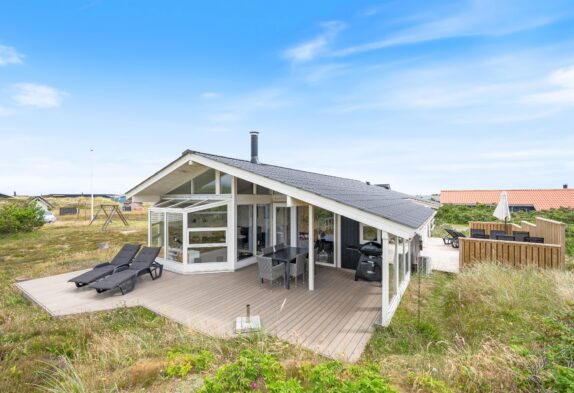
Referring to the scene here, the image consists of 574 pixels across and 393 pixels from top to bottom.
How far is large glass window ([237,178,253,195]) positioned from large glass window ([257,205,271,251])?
28.3 inches

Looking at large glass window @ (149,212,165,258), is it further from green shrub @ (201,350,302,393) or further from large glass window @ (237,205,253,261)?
green shrub @ (201,350,302,393)

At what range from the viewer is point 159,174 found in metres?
8.97

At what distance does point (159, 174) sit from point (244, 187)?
2.88 metres

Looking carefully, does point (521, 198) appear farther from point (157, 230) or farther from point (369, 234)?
point (157, 230)

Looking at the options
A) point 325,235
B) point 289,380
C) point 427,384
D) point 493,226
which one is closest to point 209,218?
point 325,235

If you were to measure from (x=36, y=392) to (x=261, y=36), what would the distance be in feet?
53.0

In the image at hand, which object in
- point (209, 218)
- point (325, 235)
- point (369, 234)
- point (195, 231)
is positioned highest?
point (209, 218)

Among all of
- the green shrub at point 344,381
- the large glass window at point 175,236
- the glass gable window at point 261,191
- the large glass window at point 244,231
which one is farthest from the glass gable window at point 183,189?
the green shrub at point 344,381

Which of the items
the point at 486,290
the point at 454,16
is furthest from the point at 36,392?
the point at 454,16

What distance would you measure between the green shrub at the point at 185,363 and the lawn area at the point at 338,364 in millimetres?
13

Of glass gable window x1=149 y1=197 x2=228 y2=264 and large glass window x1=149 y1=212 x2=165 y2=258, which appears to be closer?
glass gable window x1=149 y1=197 x2=228 y2=264

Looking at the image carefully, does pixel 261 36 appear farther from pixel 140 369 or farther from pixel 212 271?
pixel 140 369

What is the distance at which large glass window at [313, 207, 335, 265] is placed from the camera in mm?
9203

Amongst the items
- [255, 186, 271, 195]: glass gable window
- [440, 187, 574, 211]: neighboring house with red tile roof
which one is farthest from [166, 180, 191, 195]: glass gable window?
[440, 187, 574, 211]: neighboring house with red tile roof
